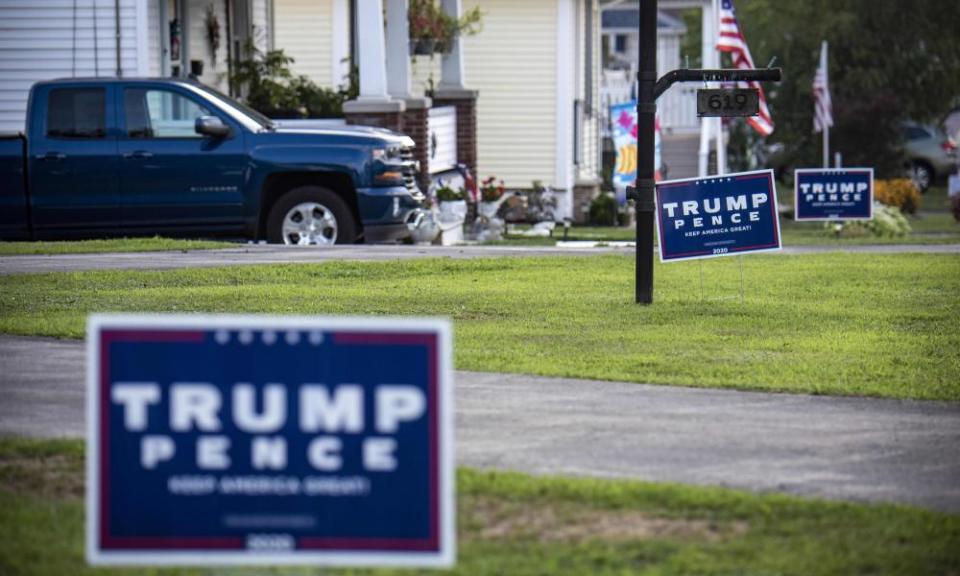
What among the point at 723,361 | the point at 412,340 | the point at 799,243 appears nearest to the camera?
the point at 412,340

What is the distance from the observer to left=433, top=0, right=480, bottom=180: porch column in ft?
86.3

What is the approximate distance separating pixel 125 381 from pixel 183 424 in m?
0.20

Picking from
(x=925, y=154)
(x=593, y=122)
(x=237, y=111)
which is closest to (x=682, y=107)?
(x=925, y=154)

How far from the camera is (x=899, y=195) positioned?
33531 millimetres

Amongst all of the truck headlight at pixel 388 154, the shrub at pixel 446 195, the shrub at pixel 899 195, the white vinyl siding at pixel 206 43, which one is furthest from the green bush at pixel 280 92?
the shrub at pixel 899 195

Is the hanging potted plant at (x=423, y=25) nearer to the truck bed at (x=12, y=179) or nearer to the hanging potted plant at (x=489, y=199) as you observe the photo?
the hanging potted plant at (x=489, y=199)

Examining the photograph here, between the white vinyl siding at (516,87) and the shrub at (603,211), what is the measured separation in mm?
1032

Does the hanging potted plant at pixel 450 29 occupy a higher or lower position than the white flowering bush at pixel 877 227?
higher

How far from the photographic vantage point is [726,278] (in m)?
15.1

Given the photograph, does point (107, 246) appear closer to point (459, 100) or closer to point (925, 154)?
point (459, 100)

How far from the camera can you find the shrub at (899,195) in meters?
32.9

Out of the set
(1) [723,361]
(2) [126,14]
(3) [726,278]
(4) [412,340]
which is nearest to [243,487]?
(4) [412,340]

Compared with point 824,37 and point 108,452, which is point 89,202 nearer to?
point 108,452

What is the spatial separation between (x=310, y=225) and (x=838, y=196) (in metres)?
7.74
